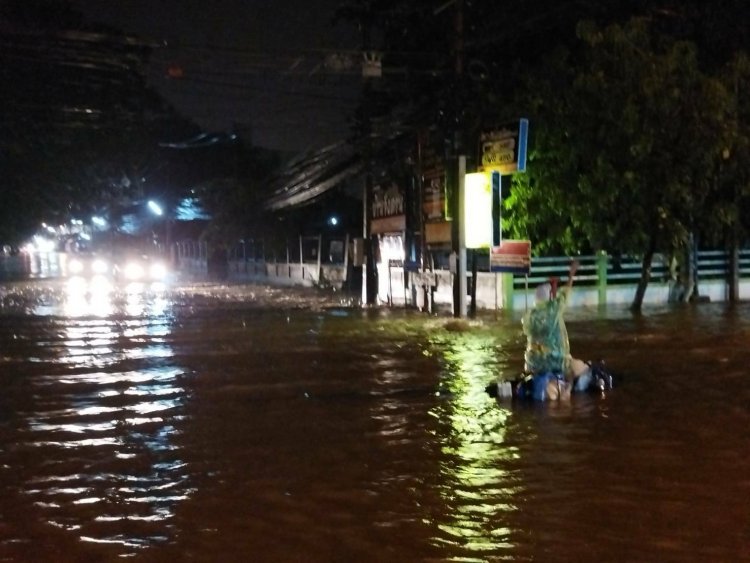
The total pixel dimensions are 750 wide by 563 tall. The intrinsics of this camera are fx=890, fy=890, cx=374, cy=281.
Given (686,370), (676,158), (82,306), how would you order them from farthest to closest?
(82,306) → (676,158) → (686,370)

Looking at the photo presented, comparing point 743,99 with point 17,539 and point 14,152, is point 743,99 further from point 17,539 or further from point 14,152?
point 14,152

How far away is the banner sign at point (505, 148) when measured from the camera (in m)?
18.5

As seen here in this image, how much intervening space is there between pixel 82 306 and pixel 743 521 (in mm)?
22766

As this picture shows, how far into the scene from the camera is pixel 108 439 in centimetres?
867

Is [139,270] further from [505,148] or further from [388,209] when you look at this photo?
[505,148]

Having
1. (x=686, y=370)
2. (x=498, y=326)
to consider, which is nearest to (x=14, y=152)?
(x=498, y=326)

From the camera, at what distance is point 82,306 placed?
25.9m

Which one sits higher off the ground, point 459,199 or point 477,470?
point 459,199

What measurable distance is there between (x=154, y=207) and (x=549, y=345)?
5134 cm

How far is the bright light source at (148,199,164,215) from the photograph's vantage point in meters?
57.3

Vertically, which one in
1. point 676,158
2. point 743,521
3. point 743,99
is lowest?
point 743,521

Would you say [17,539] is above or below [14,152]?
below

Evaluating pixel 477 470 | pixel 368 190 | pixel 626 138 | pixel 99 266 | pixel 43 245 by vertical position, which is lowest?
pixel 477 470

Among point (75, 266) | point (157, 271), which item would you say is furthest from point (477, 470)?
point (75, 266)
